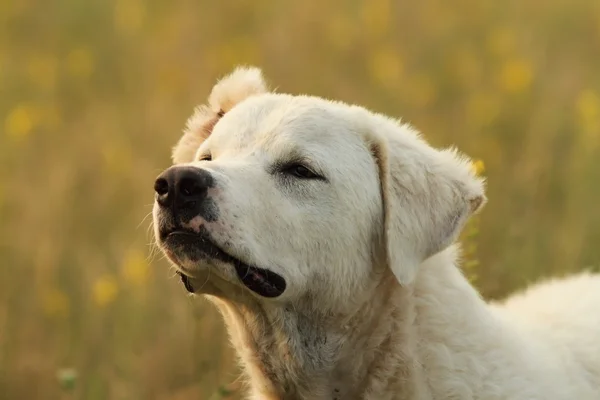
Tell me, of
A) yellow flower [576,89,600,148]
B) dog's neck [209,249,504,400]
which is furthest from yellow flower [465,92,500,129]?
dog's neck [209,249,504,400]

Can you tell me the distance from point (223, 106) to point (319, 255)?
97 cm

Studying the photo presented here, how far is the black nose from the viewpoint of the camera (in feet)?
11.0

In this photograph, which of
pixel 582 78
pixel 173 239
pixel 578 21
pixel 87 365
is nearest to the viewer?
pixel 173 239

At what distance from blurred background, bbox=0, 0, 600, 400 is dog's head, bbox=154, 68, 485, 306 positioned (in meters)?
0.70

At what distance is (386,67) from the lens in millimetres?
8516

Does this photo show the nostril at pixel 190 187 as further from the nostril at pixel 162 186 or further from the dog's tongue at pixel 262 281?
the dog's tongue at pixel 262 281

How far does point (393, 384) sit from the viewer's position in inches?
146

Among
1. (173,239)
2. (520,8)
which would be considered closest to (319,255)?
(173,239)

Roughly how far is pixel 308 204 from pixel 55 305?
263 centimetres

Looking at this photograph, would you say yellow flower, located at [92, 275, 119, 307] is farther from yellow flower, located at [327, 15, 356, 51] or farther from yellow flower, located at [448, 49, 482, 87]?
yellow flower, located at [327, 15, 356, 51]

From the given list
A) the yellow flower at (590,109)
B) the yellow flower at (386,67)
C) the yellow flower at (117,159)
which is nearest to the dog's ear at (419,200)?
the yellow flower at (590,109)

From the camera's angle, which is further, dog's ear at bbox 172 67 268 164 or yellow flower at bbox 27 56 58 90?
yellow flower at bbox 27 56 58 90

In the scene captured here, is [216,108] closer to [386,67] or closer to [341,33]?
[386,67]

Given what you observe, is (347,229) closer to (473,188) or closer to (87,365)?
(473,188)
